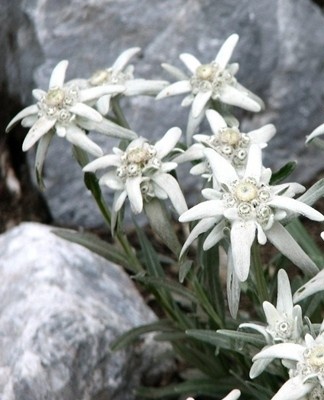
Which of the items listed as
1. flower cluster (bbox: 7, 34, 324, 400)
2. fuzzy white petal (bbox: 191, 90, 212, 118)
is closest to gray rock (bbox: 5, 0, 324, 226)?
flower cluster (bbox: 7, 34, 324, 400)

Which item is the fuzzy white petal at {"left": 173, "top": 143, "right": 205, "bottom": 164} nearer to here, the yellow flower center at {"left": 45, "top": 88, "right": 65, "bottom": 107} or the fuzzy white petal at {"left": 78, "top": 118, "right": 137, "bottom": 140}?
the fuzzy white petal at {"left": 78, "top": 118, "right": 137, "bottom": 140}

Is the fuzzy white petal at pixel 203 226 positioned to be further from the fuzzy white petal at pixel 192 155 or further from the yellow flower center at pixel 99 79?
the yellow flower center at pixel 99 79

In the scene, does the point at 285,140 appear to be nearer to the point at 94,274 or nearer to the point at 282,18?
the point at 282,18

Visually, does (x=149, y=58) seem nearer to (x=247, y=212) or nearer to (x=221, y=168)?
(x=221, y=168)

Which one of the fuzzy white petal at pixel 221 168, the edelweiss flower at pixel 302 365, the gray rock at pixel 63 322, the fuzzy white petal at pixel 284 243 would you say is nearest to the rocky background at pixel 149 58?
the gray rock at pixel 63 322

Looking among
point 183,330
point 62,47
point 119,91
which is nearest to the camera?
point 119,91

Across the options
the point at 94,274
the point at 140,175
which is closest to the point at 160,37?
the point at 94,274
